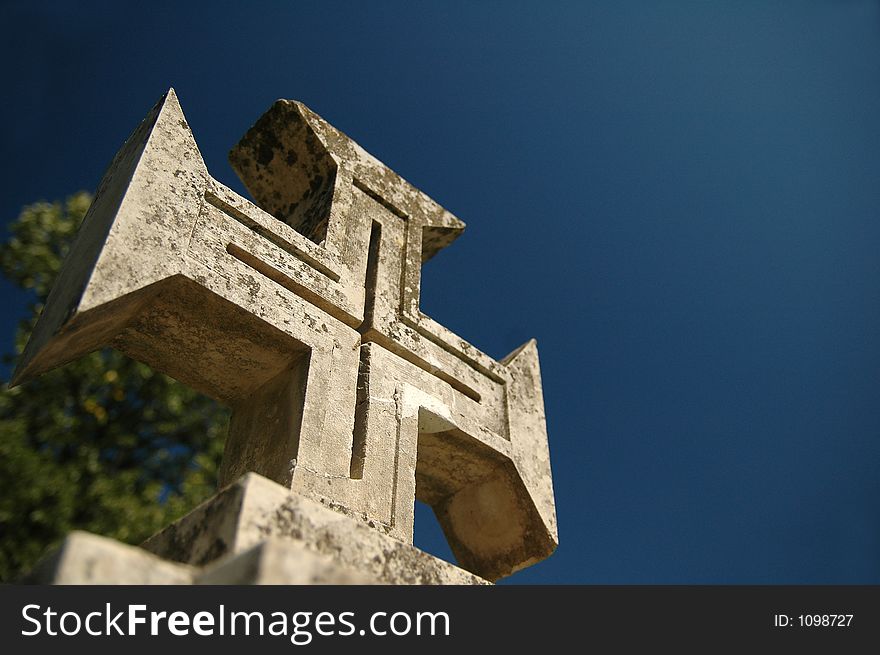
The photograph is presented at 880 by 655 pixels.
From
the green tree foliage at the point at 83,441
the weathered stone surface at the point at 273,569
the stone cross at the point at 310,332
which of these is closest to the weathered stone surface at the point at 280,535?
the weathered stone surface at the point at 273,569

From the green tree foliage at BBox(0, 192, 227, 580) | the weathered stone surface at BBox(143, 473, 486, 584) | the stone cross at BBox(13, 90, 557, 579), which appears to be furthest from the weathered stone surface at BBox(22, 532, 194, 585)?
the green tree foliage at BBox(0, 192, 227, 580)

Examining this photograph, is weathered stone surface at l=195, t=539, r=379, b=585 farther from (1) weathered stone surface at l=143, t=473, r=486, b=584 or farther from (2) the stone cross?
(2) the stone cross

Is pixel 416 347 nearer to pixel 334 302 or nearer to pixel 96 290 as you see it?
pixel 334 302

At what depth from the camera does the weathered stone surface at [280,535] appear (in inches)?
66.4

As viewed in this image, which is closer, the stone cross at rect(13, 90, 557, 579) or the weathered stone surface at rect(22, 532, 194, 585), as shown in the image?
the weathered stone surface at rect(22, 532, 194, 585)

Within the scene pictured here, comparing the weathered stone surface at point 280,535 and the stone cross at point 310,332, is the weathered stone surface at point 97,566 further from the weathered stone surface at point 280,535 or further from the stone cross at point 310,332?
the stone cross at point 310,332

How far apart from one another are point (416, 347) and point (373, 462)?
71cm

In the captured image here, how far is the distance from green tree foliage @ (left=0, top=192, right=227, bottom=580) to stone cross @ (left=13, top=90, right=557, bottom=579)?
→ 528cm

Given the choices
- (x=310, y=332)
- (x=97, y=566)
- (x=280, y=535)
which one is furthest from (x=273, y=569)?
(x=310, y=332)

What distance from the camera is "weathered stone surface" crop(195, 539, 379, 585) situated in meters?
1.24

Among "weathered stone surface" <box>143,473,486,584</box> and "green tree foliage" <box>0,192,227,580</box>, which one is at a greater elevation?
"green tree foliage" <box>0,192,227,580</box>

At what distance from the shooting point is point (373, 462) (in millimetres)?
2691

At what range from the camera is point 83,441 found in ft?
27.1

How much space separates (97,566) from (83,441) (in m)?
7.94
